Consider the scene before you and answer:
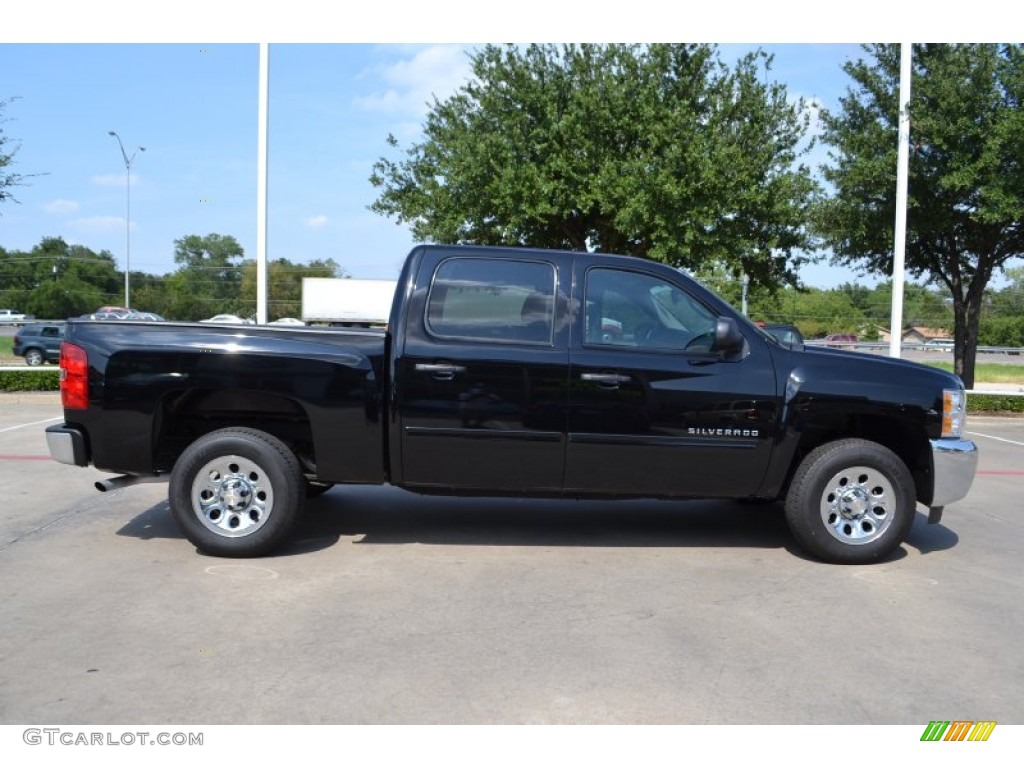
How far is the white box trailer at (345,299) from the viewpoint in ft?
61.6

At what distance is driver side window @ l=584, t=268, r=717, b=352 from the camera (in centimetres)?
542

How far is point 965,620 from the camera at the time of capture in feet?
14.9

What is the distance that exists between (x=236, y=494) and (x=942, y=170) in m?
16.2

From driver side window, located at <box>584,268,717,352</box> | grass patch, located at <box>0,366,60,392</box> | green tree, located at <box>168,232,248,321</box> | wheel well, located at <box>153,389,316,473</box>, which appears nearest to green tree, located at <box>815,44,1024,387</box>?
driver side window, located at <box>584,268,717,352</box>

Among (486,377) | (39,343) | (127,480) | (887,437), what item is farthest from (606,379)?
(39,343)

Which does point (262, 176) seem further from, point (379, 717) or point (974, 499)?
point (379, 717)

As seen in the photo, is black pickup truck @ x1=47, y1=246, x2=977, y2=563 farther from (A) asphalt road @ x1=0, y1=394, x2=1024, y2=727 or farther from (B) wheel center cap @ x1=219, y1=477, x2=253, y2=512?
(A) asphalt road @ x1=0, y1=394, x2=1024, y2=727

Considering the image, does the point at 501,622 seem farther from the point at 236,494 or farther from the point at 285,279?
the point at 285,279

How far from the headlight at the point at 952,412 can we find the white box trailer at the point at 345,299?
1402 cm

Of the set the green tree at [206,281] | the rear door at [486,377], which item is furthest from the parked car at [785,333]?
the green tree at [206,281]

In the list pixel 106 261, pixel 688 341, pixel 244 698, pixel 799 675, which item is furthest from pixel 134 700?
pixel 106 261

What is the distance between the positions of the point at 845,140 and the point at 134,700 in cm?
1778

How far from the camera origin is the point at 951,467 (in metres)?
5.48

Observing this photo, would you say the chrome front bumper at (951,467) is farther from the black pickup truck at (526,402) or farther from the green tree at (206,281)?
the green tree at (206,281)
